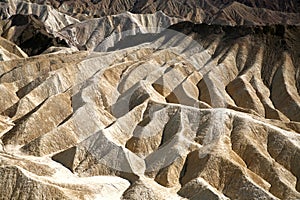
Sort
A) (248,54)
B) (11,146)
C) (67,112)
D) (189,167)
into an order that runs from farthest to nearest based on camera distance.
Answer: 1. (248,54)
2. (67,112)
3. (11,146)
4. (189,167)

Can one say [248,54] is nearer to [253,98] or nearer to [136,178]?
[253,98]

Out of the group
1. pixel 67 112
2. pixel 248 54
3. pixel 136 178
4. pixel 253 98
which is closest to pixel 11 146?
pixel 67 112

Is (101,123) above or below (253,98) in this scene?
above

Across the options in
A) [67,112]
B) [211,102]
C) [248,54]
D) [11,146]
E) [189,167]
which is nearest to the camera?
[189,167]

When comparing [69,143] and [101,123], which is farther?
[101,123]

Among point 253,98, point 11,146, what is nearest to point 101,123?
point 11,146

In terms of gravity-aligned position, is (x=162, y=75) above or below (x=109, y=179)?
below

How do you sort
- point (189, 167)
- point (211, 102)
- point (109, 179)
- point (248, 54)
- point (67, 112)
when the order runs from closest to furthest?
point (109, 179), point (189, 167), point (67, 112), point (211, 102), point (248, 54)

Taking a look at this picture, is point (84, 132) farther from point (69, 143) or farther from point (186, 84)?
point (186, 84)

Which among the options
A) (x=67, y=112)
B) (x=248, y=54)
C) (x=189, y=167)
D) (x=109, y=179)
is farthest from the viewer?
(x=248, y=54)
